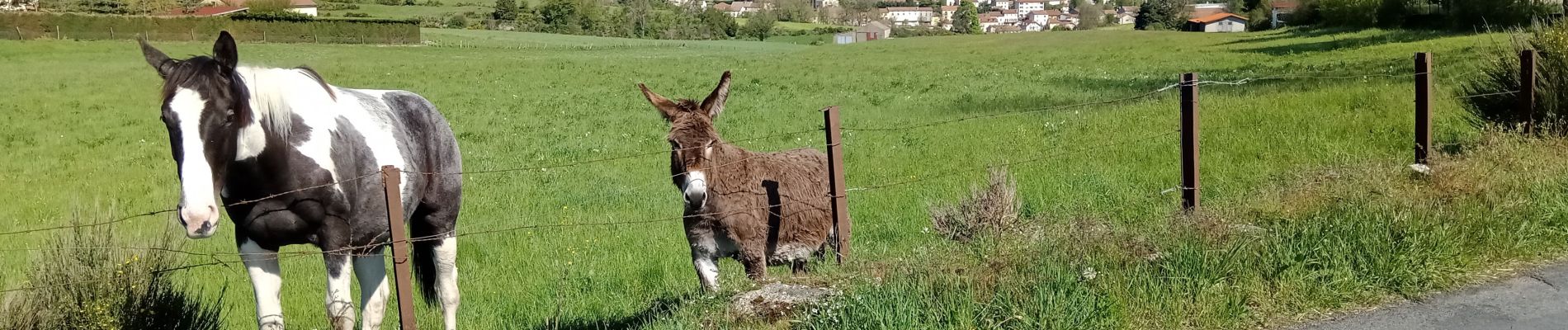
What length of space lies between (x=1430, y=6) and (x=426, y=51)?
51.9 metres

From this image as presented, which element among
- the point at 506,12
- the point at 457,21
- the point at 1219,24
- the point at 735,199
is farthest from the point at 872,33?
the point at 735,199

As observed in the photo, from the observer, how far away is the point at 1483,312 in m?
5.36

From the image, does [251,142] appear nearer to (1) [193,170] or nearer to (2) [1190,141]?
(1) [193,170]

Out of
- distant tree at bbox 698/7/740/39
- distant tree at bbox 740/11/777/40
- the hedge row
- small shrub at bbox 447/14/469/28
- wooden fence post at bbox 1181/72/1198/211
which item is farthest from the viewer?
distant tree at bbox 740/11/777/40

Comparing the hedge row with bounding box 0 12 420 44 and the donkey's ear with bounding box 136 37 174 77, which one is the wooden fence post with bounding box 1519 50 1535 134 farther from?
the hedge row with bounding box 0 12 420 44

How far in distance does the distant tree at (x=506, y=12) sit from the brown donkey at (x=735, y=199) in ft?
339

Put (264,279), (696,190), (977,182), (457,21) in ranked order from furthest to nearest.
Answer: (457,21) → (977,182) → (696,190) → (264,279)

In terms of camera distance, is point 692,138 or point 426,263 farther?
point 426,263

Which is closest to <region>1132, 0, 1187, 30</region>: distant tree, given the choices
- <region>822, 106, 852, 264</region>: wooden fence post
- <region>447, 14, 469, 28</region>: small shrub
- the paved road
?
<region>447, 14, 469, 28</region>: small shrub

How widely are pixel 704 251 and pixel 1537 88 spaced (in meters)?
8.45

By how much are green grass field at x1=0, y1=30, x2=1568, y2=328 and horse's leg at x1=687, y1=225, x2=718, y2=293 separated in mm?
150

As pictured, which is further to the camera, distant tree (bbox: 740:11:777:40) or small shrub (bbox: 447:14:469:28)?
distant tree (bbox: 740:11:777:40)

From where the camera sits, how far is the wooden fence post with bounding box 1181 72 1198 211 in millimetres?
7090

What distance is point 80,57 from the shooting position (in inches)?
1674
